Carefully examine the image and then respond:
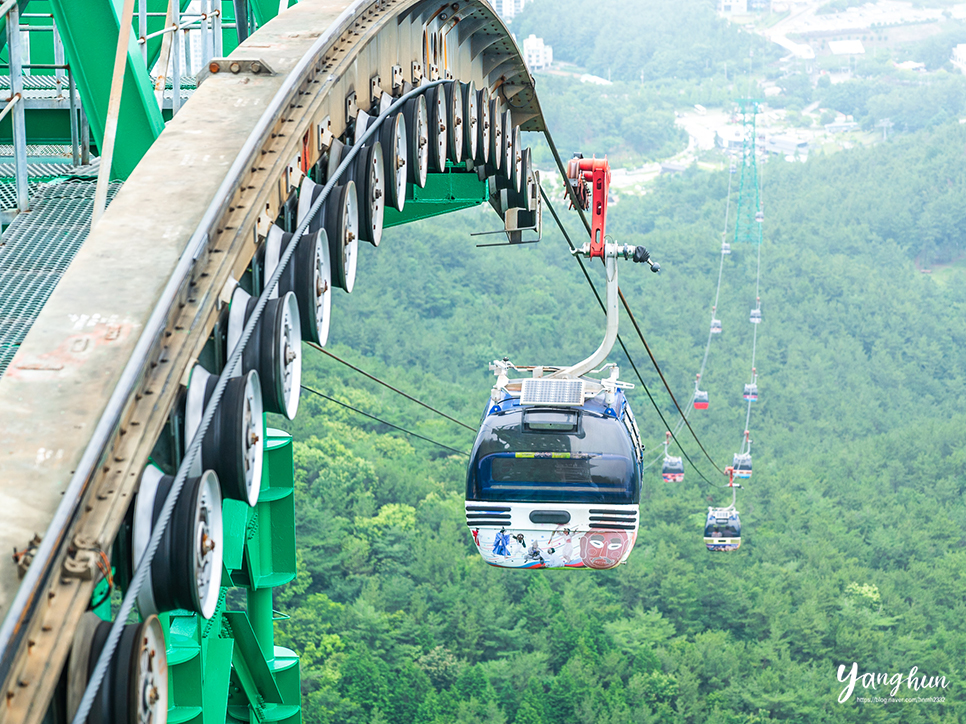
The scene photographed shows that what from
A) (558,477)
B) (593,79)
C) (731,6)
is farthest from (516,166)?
(731,6)

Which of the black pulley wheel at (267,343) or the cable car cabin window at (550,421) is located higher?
the black pulley wheel at (267,343)

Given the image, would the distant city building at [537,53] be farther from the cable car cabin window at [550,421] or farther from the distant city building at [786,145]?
the cable car cabin window at [550,421]

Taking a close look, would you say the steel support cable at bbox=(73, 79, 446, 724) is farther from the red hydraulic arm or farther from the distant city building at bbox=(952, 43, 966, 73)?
the distant city building at bbox=(952, 43, 966, 73)

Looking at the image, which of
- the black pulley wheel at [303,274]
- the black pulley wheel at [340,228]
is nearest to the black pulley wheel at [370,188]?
the black pulley wheel at [340,228]

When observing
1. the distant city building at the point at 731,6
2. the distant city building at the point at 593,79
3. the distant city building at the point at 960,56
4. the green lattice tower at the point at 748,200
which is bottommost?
the green lattice tower at the point at 748,200

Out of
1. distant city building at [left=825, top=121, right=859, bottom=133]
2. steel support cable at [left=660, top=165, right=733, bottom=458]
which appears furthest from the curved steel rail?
distant city building at [left=825, top=121, right=859, bottom=133]

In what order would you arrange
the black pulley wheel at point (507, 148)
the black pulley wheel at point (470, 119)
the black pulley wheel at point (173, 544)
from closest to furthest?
the black pulley wheel at point (173, 544) → the black pulley wheel at point (470, 119) → the black pulley wheel at point (507, 148)

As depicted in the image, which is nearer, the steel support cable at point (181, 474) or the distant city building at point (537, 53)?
the steel support cable at point (181, 474)

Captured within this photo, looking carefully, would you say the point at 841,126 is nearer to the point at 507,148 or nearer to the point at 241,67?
the point at 507,148

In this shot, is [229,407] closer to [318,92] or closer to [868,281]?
[318,92]
